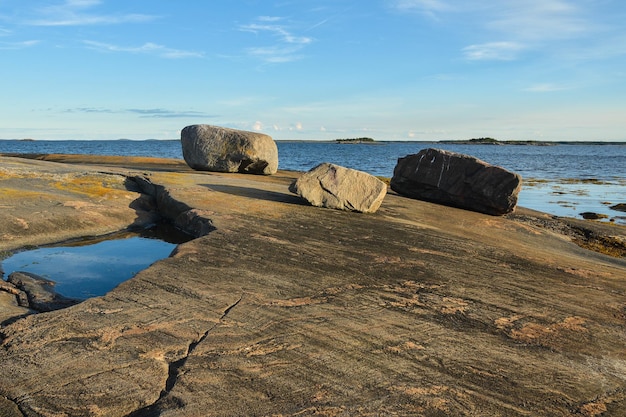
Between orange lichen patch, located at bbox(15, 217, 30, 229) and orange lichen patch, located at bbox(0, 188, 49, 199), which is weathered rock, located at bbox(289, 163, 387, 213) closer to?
orange lichen patch, located at bbox(15, 217, 30, 229)

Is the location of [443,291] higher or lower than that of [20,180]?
lower

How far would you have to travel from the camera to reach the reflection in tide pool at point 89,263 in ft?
22.0

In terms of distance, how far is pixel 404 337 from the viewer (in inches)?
187

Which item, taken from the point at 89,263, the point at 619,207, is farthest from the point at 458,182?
the point at 619,207

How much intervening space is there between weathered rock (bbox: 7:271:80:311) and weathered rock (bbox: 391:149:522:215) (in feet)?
33.0

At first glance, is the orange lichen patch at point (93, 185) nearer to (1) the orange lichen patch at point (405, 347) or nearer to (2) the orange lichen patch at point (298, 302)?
(2) the orange lichen patch at point (298, 302)

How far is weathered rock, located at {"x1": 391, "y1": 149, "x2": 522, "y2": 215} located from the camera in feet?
42.0

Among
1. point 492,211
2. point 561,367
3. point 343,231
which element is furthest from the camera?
point 492,211

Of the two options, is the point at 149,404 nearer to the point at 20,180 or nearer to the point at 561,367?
the point at 561,367

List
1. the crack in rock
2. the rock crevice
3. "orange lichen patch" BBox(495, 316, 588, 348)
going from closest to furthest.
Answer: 1. the crack in rock
2. "orange lichen patch" BBox(495, 316, 588, 348)
3. the rock crevice

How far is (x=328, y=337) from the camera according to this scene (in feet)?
15.3

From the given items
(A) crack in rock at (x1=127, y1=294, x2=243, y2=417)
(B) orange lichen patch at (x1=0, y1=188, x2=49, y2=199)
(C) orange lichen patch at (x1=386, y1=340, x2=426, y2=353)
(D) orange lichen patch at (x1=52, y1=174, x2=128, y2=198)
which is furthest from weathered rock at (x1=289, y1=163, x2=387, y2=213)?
(C) orange lichen patch at (x1=386, y1=340, x2=426, y2=353)

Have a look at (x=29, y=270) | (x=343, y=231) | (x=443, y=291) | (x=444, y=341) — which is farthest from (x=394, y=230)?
(x=29, y=270)

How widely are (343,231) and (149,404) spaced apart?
576cm
